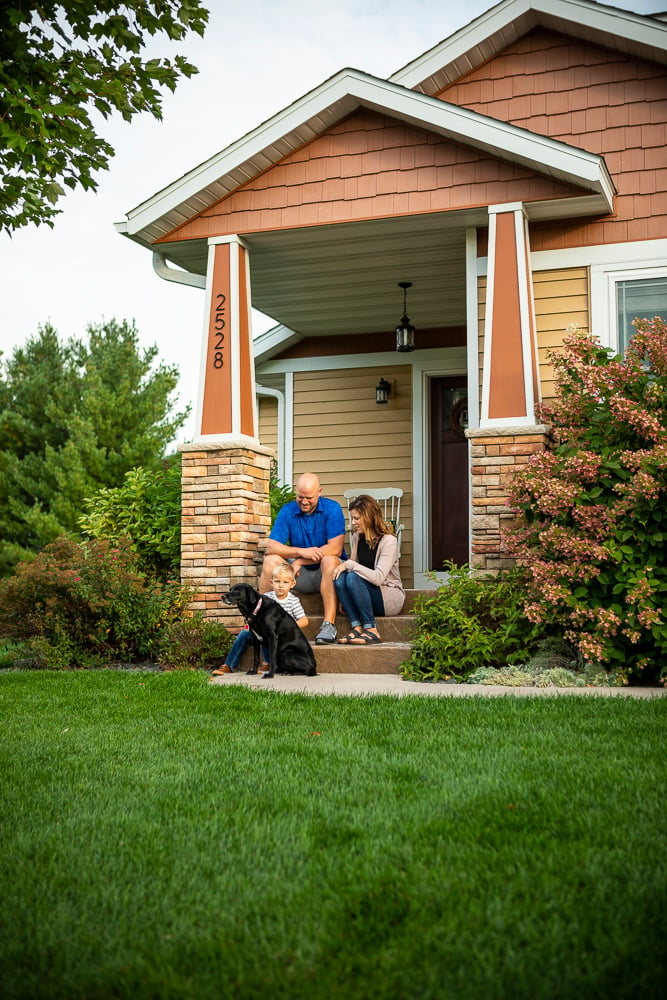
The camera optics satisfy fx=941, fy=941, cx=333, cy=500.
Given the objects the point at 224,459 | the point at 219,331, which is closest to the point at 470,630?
the point at 224,459

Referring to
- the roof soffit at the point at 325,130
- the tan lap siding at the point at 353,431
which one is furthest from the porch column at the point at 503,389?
the tan lap siding at the point at 353,431

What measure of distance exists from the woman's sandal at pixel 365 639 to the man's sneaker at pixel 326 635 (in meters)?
0.17

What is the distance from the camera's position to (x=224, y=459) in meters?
7.83

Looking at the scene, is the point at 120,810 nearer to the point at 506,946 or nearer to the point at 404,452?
the point at 506,946

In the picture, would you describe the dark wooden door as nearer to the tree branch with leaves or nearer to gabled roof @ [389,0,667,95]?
gabled roof @ [389,0,667,95]

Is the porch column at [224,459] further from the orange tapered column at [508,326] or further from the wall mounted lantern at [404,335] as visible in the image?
the wall mounted lantern at [404,335]

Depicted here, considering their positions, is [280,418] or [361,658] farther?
[280,418]

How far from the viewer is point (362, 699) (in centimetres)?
522

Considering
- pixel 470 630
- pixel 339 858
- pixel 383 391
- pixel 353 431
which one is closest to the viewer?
pixel 339 858

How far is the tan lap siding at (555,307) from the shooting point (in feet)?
25.8

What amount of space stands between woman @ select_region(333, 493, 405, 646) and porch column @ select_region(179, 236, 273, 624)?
2.97 ft

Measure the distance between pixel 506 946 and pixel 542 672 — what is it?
13.1ft

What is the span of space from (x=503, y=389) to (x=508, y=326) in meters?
0.51

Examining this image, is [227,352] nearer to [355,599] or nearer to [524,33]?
[355,599]
